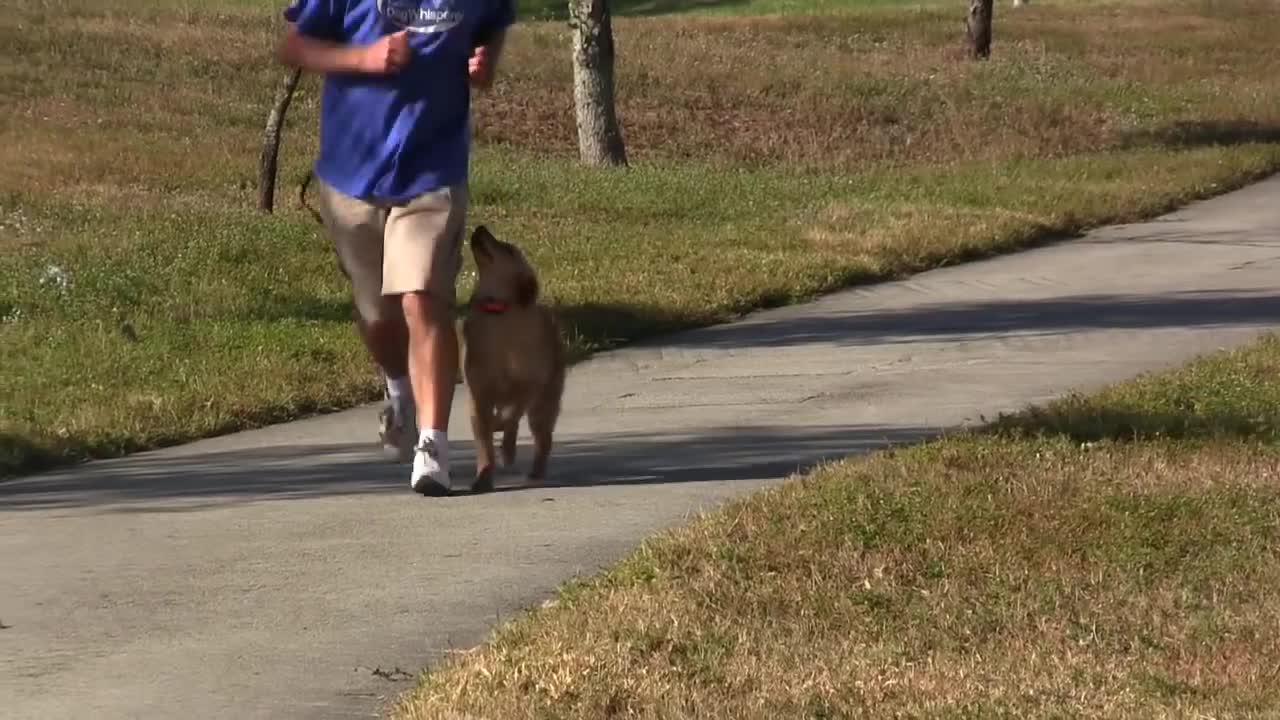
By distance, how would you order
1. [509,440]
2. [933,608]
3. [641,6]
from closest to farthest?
[933,608] → [509,440] → [641,6]

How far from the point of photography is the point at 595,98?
24.8 m

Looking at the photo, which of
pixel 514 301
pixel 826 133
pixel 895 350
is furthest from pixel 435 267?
pixel 826 133

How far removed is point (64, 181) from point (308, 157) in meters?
3.06

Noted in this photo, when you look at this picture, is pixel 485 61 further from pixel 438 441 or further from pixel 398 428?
pixel 398 428

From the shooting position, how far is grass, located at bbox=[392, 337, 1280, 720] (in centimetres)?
519

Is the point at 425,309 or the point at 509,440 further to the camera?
the point at 509,440

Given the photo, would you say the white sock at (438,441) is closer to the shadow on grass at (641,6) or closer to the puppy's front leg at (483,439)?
the puppy's front leg at (483,439)

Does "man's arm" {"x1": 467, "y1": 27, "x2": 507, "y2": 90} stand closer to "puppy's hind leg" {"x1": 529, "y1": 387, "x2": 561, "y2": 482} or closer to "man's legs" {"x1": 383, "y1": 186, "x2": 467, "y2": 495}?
"man's legs" {"x1": 383, "y1": 186, "x2": 467, "y2": 495}

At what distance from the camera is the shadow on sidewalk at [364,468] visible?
8.08 metres

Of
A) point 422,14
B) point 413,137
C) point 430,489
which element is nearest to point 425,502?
point 430,489

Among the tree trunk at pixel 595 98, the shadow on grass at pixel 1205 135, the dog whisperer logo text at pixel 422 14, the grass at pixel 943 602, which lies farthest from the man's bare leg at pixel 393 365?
the shadow on grass at pixel 1205 135

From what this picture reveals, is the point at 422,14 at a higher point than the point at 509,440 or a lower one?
higher

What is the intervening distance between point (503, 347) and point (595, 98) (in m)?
17.3

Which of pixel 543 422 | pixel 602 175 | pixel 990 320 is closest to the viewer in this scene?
pixel 543 422
